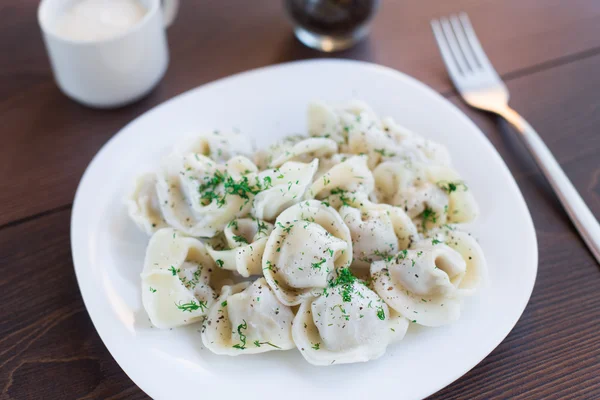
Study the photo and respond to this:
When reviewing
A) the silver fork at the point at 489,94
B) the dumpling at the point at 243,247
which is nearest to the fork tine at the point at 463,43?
the silver fork at the point at 489,94

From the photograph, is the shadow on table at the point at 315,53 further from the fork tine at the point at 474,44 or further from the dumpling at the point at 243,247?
the dumpling at the point at 243,247

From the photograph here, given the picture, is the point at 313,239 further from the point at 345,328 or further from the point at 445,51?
the point at 445,51

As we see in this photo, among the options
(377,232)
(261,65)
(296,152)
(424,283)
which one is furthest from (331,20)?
(424,283)

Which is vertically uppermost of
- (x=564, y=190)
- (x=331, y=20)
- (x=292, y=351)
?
(x=331, y=20)

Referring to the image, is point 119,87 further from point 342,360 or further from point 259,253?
point 342,360

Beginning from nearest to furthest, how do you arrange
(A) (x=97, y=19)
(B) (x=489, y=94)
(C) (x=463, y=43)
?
1. (A) (x=97, y=19)
2. (B) (x=489, y=94)
3. (C) (x=463, y=43)

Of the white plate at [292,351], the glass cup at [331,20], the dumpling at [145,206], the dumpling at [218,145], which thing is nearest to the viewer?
the white plate at [292,351]

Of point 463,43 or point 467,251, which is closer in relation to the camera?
point 467,251
